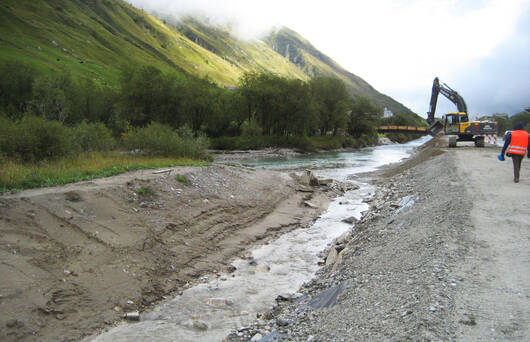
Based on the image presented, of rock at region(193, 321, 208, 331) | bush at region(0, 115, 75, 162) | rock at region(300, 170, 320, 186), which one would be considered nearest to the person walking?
rock at region(300, 170, 320, 186)

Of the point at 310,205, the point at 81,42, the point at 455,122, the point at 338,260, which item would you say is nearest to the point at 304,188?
the point at 310,205

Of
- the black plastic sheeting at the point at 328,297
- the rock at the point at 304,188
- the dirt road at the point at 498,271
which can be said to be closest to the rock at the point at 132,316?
the black plastic sheeting at the point at 328,297

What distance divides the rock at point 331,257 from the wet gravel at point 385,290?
0.04m

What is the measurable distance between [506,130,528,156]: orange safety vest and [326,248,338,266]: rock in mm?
9619

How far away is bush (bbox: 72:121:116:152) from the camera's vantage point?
23028 mm

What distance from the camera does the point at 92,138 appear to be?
2458 cm

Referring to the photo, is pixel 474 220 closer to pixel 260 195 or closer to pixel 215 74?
pixel 260 195

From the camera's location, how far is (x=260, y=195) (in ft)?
63.3

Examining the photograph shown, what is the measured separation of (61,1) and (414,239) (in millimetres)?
201424

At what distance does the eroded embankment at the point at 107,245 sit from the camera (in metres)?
6.99

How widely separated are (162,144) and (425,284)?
2259 cm

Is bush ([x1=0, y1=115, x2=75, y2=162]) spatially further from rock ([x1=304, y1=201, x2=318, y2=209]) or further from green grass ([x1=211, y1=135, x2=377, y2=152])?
green grass ([x1=211, y1=135, x2=377, y2=152])

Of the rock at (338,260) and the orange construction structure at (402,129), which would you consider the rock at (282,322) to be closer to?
the rock at (338,260)

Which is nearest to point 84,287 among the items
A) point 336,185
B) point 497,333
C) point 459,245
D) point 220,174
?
point 497,333
